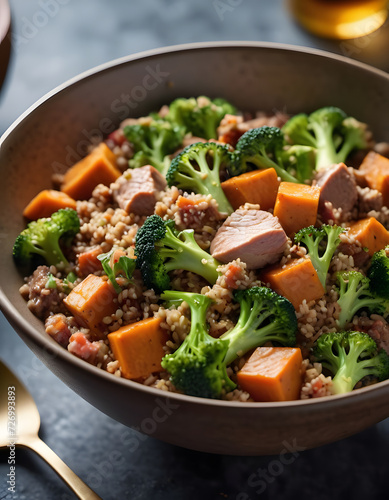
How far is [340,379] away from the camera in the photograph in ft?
7.77

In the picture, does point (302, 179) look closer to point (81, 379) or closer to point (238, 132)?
point (238, 132)

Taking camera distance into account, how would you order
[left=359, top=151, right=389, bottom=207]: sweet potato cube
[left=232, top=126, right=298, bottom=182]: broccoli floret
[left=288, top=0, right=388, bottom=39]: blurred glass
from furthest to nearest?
[left=288, top=0, right=388, bottom=39]: blurred glass, [left=359, top=151, right=389, bottom=207]: sweet potato cube, [left=232, top=126, right=298, bottom=182]: broccoli floret

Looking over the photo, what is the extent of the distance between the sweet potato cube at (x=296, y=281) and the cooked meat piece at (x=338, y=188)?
44cm

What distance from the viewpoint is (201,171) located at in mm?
2857

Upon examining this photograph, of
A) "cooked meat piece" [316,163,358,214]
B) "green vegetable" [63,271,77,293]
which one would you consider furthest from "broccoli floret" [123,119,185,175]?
"cooked meat piece" [316,163,358,214]

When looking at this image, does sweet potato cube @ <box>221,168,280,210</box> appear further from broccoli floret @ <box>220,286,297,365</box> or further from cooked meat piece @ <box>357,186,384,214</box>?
broccoli floret @ <box>220,286,297,365</box>

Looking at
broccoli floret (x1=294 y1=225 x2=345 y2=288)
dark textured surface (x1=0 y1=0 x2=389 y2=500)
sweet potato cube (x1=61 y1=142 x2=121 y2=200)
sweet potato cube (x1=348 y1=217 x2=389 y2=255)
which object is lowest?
dark textured surface (x1=0 y1=0 x2=389 y2=500)

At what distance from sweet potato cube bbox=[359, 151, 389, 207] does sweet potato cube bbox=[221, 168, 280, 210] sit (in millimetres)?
518

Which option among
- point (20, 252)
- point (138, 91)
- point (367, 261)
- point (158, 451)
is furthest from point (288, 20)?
point (158, 451)

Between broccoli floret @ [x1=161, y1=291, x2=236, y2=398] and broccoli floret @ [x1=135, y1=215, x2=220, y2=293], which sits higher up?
broccoli floret @ [x1=135, y1=215, x2=220, y2=293]

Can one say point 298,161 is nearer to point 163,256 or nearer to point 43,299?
point 163,256

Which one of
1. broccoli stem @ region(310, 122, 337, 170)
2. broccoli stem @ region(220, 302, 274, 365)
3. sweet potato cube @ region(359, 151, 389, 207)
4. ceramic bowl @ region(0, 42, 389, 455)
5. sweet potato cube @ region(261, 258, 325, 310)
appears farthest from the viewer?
broccoli stem @ region(310, 122, 337, 170)

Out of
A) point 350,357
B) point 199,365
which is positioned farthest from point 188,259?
point 350,357

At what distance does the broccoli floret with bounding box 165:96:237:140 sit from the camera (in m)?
3.36
